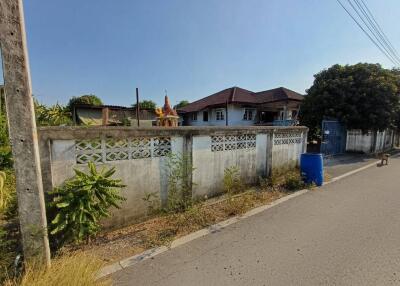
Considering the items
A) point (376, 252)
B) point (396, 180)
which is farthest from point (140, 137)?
point (396, 180)

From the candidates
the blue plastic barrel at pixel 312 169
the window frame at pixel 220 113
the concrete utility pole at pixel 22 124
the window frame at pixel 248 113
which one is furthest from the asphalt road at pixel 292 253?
the window frame at pixel 220 113

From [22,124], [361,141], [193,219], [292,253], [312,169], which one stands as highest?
[22,124]

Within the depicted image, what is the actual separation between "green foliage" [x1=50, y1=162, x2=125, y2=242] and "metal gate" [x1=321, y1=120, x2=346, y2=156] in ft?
38.0

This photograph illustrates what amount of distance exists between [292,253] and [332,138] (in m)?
11.3

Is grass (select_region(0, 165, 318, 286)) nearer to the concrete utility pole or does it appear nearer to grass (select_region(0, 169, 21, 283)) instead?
grass (select_region(0, 169, 21, 283))

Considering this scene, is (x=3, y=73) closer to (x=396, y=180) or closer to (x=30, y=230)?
(x=30, y=230)

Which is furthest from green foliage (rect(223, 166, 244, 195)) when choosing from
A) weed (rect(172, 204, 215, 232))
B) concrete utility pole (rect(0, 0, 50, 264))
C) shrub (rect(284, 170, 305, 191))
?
Answer: concrete utility pole (rect(0, 0, 50, 264))

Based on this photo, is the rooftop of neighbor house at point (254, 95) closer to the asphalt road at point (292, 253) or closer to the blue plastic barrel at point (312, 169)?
the blue plastic barrel at point (312, 169)

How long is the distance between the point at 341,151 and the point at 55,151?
595 inches

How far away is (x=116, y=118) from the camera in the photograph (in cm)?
1930

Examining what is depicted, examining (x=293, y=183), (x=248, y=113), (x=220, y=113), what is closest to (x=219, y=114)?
(x=220, y=113)

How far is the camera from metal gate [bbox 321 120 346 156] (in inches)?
457

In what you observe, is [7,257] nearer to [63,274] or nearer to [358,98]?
[63,274]

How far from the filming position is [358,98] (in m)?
12.0
